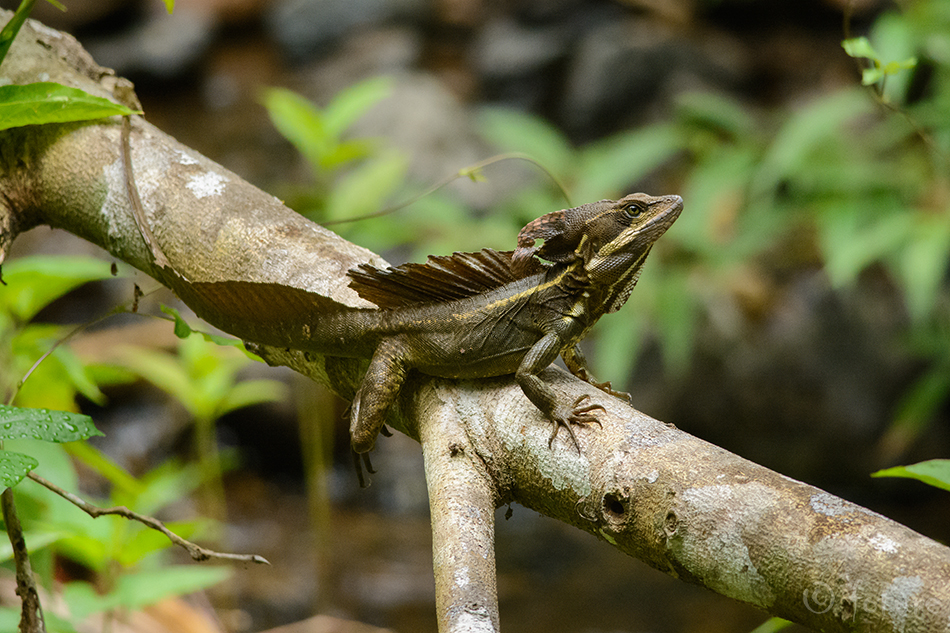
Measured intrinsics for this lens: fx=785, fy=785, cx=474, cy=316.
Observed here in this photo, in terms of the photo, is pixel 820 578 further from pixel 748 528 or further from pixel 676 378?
pixel 676 378

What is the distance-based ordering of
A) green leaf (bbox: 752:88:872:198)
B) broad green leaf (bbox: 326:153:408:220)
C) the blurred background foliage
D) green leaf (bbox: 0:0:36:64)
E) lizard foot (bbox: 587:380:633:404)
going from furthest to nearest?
green leaf (bbox: 752:88:872:198), the blurred background foliage, broad green leaf (bbox: 326:153:408:220), lizard foot (bbox: 587:380:633:404), green leaf (bbox: 0:0:36:64)

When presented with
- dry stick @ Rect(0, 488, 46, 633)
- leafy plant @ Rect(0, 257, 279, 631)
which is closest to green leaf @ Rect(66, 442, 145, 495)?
leafy plant @ Rect(0, 257, 279, 631)

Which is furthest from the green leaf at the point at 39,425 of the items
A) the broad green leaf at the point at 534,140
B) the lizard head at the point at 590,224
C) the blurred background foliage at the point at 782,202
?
the broad green leaf at the point at 534,140

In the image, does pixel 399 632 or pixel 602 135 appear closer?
pixel 399 632

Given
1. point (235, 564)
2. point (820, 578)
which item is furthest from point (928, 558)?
point (235, 564)

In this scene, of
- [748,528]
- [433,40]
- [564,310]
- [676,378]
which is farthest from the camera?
[433,40]

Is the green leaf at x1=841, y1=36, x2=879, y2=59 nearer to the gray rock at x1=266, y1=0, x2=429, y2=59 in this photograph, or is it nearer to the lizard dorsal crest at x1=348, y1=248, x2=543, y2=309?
the lizard dorsal crest at x1=348, y1=248, x2=543, y2=309
